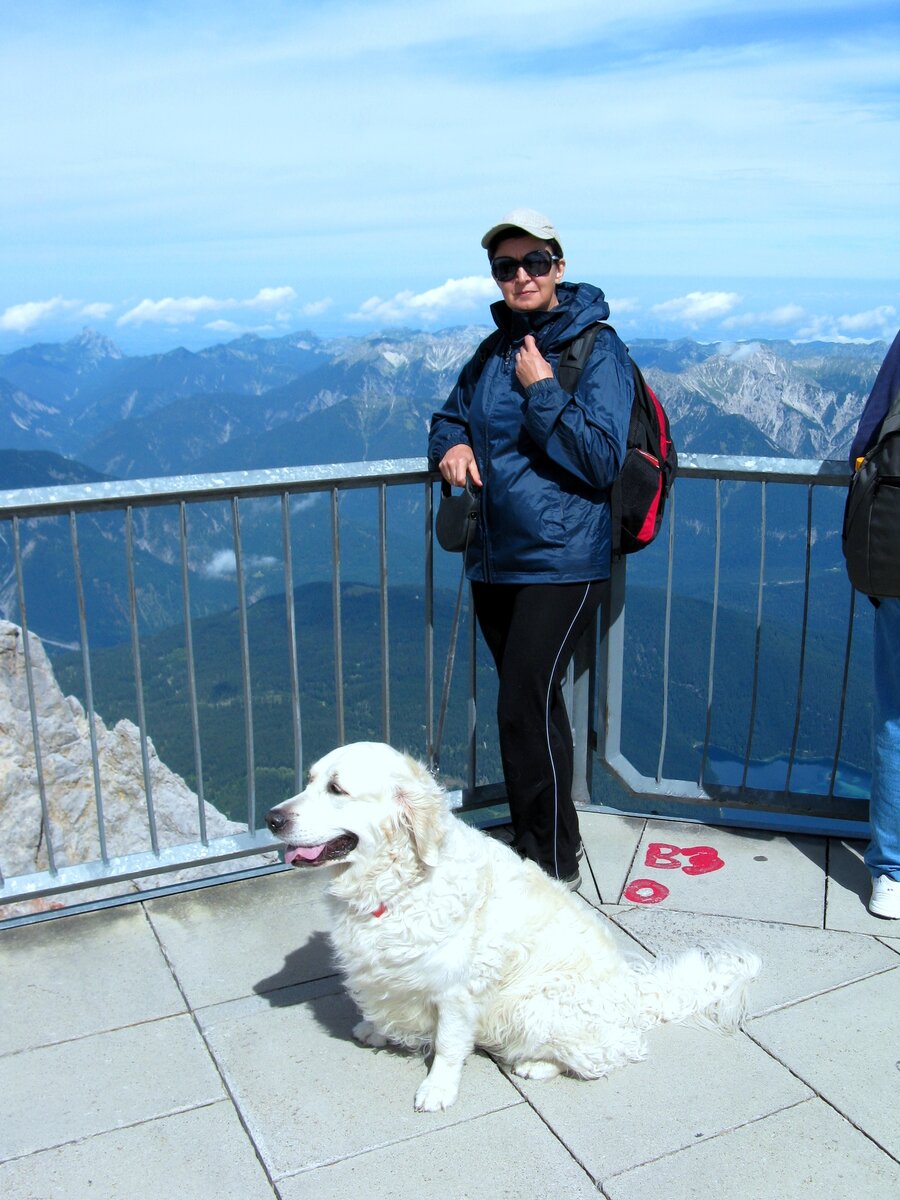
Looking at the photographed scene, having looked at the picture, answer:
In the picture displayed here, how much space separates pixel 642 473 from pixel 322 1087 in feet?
7.65

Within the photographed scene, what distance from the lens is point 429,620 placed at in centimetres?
466

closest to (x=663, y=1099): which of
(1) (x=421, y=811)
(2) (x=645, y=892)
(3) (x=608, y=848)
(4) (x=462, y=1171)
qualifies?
(4) (x=462, y=1171)

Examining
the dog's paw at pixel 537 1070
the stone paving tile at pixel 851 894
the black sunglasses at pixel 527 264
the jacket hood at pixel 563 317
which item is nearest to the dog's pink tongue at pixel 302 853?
the dog's paw at pixel 537 1070

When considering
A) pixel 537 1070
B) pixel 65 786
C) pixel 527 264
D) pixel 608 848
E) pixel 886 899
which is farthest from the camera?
pixel 65 786

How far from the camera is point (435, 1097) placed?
303 centimetres

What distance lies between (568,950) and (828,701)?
121 metres

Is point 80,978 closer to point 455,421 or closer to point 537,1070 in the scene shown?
point 537,1070

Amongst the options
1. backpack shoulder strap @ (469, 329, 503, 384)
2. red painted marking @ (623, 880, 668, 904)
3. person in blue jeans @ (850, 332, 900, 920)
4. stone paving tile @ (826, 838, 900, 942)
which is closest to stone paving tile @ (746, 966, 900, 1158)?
stone paving tile @ (826, 838, 900, 942)

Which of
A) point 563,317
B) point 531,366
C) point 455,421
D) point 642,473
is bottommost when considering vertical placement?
point 642,473

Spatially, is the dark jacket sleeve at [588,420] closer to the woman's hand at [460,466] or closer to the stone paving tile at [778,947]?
the woman's hand at [460,466]

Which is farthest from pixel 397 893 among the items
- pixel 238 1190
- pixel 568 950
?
pixel 238 1190

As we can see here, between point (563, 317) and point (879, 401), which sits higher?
point (563, 317)

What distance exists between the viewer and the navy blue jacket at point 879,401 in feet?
12.4

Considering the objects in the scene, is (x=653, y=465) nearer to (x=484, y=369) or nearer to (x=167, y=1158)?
(x=484, y=369)
